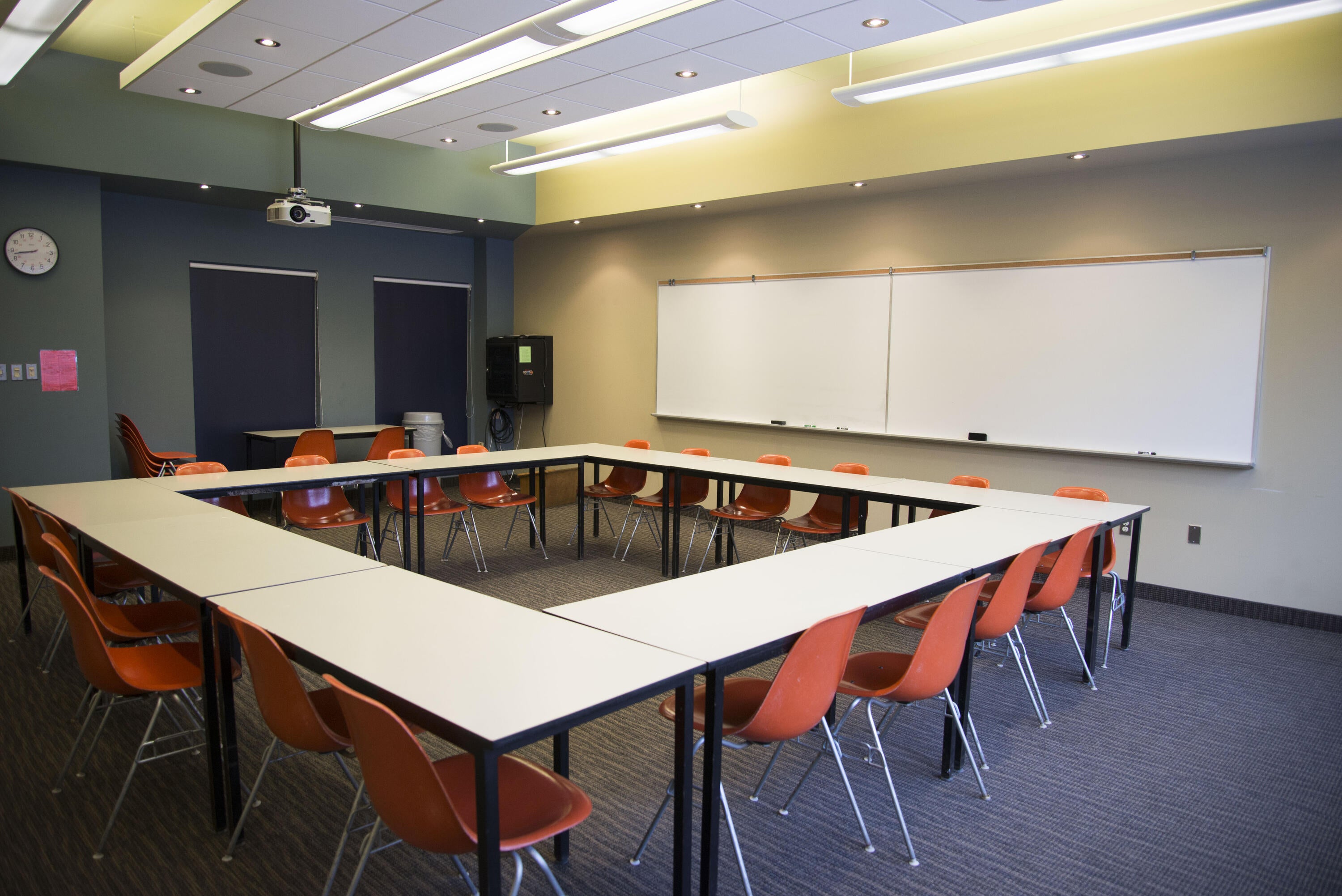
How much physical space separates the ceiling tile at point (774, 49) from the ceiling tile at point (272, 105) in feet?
9.60

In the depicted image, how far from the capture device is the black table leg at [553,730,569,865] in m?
2.43

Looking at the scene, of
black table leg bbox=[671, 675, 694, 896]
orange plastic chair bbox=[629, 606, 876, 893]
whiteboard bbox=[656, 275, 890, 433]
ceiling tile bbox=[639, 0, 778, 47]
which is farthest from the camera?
whiteboard bbox=[656, 275, 890, 433]

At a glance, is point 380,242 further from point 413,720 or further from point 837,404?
point 413,720

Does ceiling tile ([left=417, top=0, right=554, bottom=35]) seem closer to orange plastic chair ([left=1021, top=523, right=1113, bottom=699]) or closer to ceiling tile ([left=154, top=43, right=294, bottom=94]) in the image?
ceiling tile ([left=154, top=43, right=294, bottom=94])

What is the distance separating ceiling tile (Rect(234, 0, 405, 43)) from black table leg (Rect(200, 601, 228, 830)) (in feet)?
9.73

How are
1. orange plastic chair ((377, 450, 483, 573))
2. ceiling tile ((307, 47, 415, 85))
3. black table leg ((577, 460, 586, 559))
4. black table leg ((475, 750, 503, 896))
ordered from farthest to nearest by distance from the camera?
black table leg ((577, 460, 586, 559))
orange plastic chair ((377, 450, 483, 573))
ceiling tile ((307, 47, 415, 85))
black table leg ((475, 750, 503, 896))

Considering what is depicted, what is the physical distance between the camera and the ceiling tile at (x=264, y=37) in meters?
4.29

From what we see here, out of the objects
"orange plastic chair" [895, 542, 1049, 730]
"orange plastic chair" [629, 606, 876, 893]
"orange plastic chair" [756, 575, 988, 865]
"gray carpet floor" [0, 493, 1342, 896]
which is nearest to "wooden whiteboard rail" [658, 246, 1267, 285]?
"gray carpet floor" [0, 493, 1342, 896]

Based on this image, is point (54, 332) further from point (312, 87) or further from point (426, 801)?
point (426, 801)

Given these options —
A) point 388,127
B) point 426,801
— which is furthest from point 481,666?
point 388,127

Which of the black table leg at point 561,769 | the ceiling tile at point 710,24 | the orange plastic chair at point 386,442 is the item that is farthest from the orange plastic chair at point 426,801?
the orange plastic chair at point 386,442

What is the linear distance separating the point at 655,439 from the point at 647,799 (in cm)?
572

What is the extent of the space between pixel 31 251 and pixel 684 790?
654 centimetres

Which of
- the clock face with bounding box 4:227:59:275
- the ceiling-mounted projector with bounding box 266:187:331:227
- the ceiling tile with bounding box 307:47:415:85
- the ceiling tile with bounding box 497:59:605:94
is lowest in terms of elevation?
the clock face with bounding box 4:227:59:275
